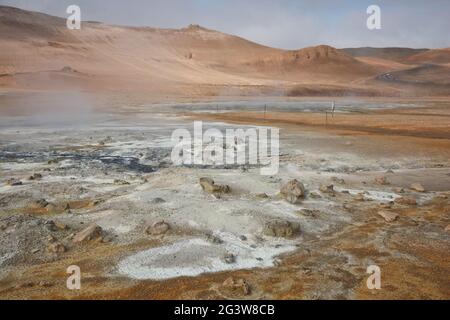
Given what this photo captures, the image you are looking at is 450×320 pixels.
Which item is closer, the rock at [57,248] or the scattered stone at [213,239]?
the rock at [57,248]

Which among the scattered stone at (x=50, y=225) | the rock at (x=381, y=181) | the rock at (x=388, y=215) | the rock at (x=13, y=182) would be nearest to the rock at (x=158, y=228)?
the scattered stone at (x=50, y=225)

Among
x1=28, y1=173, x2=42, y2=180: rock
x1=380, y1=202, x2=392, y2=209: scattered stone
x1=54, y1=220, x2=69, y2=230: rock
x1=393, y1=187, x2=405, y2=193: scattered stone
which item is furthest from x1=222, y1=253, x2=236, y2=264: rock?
x1=28, y1=173, x2=42, y2=180: rock

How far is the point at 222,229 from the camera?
5496 millimetres

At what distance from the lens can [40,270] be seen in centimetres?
440

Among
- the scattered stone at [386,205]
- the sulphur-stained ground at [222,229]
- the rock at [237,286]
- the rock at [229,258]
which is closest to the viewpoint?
the rock at [237,286]

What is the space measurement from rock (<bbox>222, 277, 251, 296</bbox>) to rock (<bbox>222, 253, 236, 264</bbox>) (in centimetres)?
51

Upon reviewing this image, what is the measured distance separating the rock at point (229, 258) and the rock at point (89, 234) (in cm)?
152

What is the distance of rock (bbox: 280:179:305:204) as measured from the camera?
6643 millimetres

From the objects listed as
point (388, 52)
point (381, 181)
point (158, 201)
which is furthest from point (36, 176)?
point (388, 52)

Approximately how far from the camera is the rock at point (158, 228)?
5.34 meters

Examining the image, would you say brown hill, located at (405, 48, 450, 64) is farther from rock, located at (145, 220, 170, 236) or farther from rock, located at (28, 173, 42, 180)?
rock, located at (145, 220, 170, 236)

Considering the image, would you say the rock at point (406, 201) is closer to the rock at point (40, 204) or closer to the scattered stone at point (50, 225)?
the scattered stone at point (50, 225)

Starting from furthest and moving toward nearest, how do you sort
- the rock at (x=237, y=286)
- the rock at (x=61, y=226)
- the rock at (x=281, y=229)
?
the rock at (x=61, y=226) → the rock at (x=281, y=229) → the rock at (x=237, y=286)

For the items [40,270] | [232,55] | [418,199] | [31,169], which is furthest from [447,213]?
[232,55]
